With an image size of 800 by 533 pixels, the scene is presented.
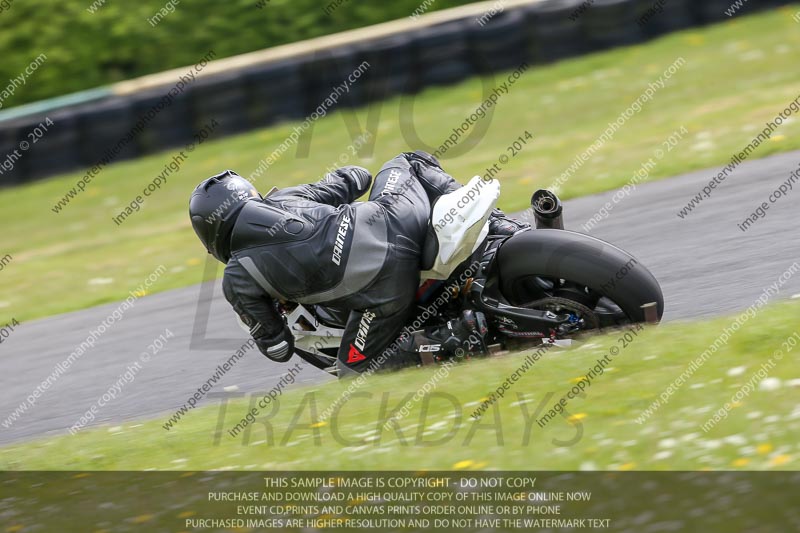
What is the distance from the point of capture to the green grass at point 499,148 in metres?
10.1

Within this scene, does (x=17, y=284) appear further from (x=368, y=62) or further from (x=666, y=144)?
(x=666, y=144)

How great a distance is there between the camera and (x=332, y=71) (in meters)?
13.6

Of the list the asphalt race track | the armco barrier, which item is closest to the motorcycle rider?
the asphalt race track

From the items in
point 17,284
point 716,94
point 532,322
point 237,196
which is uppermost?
point 237,196

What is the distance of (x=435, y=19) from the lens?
1401cm

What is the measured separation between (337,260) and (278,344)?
0.57 meters

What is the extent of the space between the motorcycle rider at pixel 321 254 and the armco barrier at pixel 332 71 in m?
8.32

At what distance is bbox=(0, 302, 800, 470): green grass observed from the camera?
13.7 feet

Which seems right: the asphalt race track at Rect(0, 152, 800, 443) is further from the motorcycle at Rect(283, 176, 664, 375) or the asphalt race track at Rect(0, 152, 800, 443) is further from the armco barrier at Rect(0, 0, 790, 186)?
the armco barrier at Rect(0, 0, 790, 186)

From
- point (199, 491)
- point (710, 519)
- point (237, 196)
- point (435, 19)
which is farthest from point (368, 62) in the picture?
point (710, 519)

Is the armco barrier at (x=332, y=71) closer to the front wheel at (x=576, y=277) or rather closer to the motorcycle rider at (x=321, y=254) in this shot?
the motorcycle rider at (x=321, y=254)

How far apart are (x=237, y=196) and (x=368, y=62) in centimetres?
846

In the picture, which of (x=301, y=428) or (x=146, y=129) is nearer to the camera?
(x=301, y=428)

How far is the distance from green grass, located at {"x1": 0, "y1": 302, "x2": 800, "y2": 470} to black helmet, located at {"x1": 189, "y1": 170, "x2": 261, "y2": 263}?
3.28 feet
